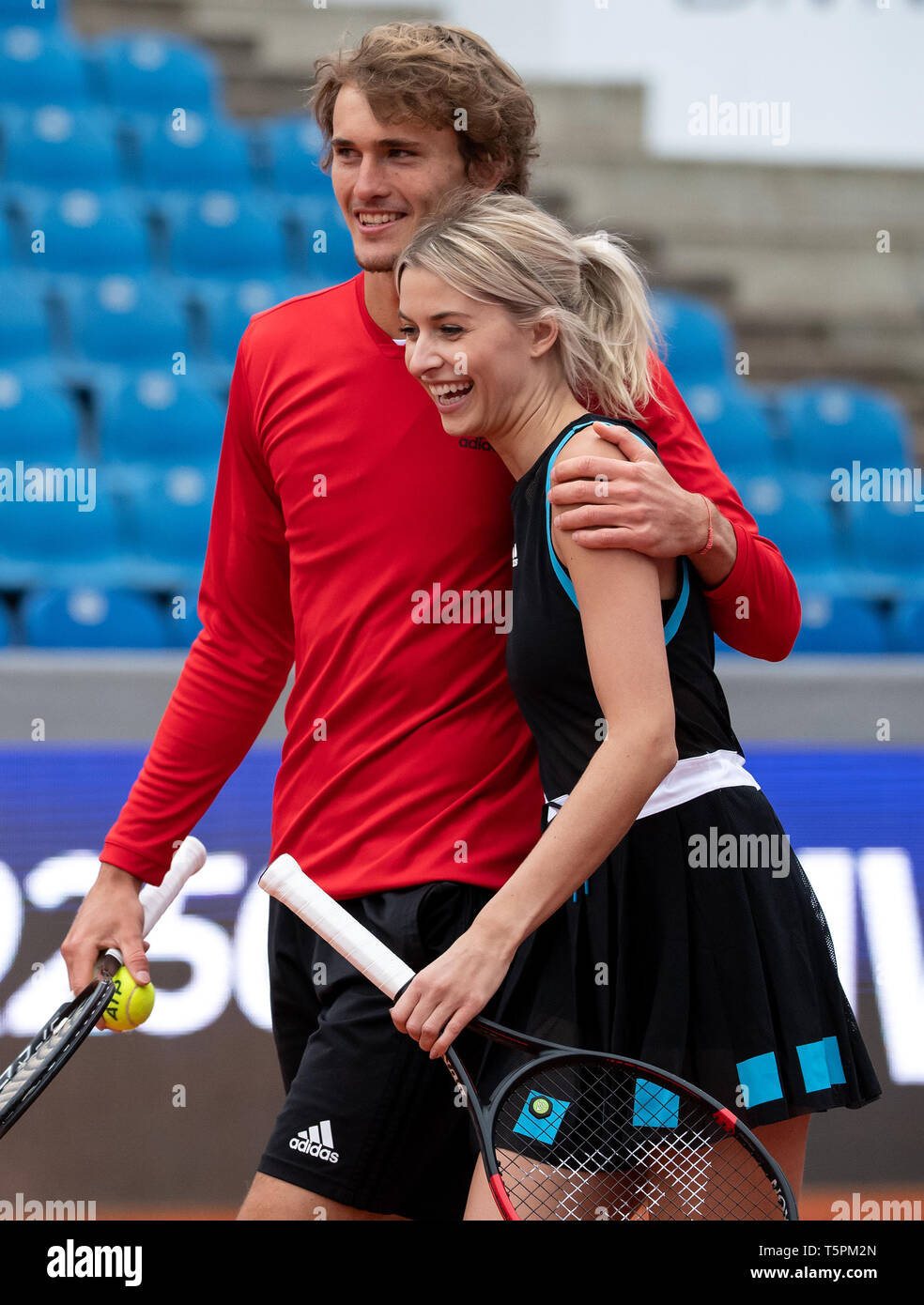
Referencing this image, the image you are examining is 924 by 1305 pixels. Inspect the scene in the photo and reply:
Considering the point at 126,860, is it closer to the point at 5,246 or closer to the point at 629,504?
the point at 629,504

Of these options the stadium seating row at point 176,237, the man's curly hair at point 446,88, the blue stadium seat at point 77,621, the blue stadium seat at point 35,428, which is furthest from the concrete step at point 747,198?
the man's curly hair at point 446,88

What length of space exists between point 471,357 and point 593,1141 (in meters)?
0.83

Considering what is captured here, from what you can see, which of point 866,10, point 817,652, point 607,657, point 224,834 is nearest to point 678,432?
point 607,657

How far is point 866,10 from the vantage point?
589 centimetres

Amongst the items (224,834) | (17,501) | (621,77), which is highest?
(621,77)

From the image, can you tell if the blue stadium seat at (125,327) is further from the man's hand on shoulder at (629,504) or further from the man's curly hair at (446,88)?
the man's hand on shoulder at (629,504)

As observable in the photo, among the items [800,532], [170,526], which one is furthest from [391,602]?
[800,532]

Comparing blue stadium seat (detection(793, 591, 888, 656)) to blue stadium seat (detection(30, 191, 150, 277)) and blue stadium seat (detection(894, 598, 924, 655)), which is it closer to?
blue stadium seat (detection(894, 598, 924, 655))

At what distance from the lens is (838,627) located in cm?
465

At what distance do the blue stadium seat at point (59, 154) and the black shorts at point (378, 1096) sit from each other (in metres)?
4.60

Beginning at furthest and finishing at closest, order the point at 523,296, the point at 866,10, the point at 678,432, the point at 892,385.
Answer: the point at 892,385 < the point at 866,10 < the point at 678,432 < the point at 523,296

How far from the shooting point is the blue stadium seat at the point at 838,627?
181 inches

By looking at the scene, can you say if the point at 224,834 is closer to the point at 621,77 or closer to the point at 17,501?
the point at 17,501

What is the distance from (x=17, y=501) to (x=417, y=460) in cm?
284
